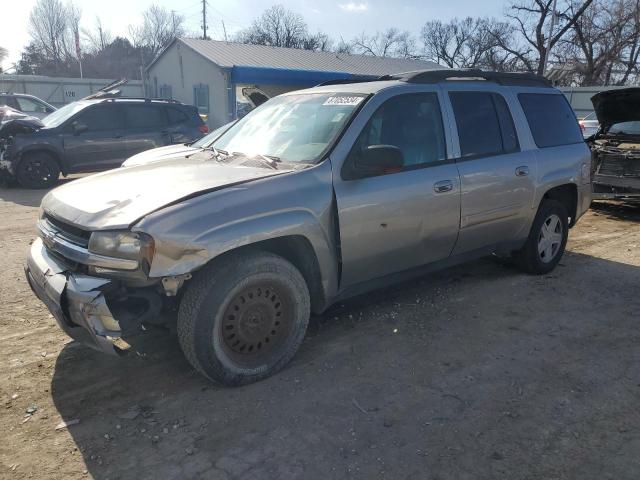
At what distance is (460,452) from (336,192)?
1736 mm

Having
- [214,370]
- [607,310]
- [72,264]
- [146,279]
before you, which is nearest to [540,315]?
[607,310]

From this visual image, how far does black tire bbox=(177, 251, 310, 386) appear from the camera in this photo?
9.66 feet

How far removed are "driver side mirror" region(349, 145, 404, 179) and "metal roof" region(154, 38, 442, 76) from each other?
70.6 ft

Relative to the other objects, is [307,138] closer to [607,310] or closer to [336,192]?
[336,192]

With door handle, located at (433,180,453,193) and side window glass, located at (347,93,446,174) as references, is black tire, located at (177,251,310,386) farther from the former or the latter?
door handle, located at (433,180,453,193)

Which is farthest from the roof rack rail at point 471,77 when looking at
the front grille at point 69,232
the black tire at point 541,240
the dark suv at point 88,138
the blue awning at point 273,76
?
the blue awning at point 273,76

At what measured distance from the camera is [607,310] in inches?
176

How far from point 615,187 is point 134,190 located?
776 cm

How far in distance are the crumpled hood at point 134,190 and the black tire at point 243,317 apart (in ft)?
1.60

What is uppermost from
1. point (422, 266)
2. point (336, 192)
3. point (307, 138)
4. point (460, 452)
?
point (307, 138)

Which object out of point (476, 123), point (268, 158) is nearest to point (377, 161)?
point (268, 158)

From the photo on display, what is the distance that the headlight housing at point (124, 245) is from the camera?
107 inches

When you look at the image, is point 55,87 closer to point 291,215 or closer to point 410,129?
point 410,129

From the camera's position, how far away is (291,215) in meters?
3.20
